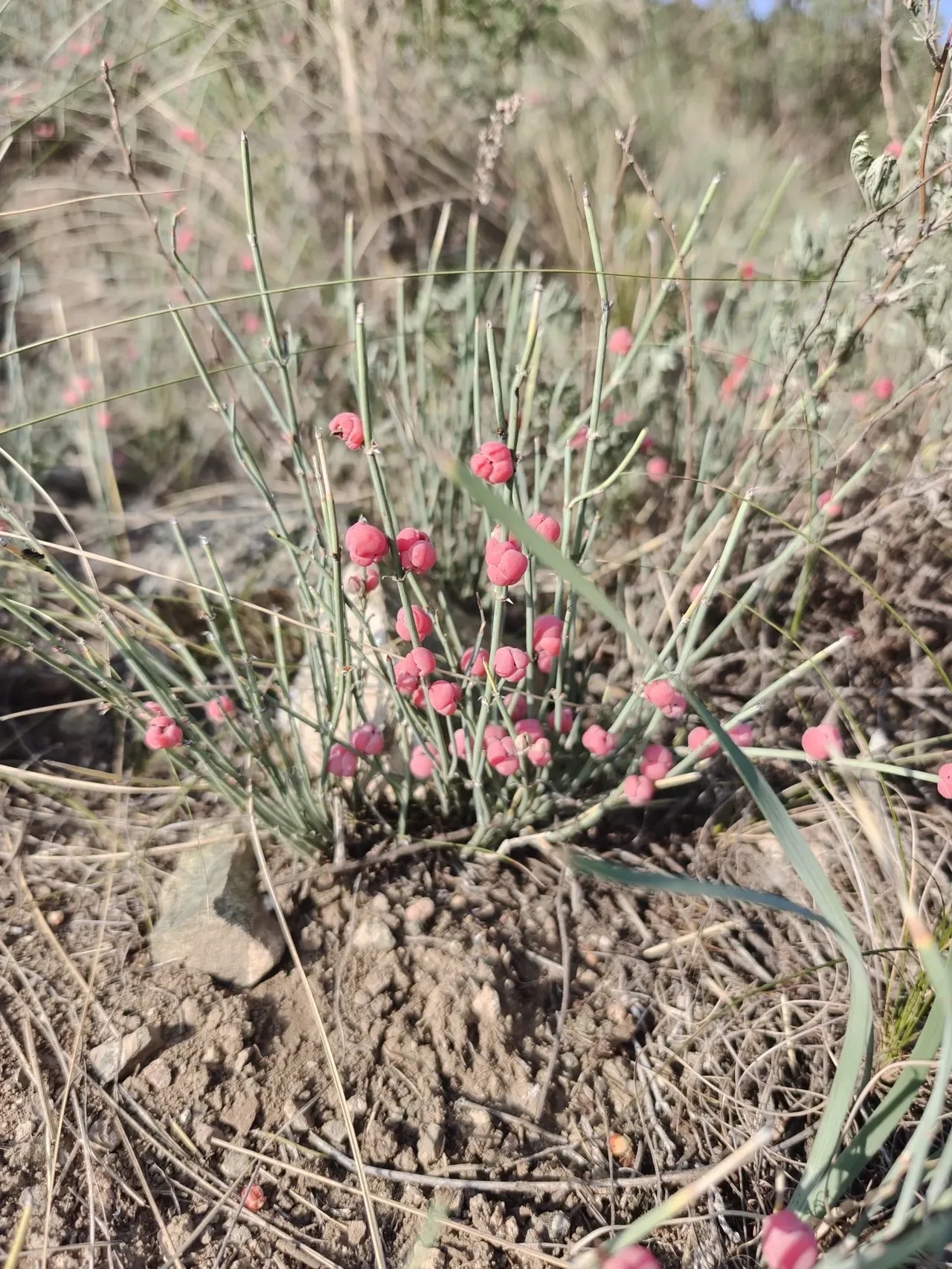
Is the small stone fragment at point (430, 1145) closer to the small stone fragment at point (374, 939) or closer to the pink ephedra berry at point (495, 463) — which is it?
the small stone fragment at point (374, 939)

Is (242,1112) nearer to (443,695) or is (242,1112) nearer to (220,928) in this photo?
(220,928)

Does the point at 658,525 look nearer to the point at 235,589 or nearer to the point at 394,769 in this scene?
the point at 394,769

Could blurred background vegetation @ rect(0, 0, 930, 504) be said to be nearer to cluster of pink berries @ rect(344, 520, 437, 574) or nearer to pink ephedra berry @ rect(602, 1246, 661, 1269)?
cluster of pink berries @ rect(344, 520, 437, 574)

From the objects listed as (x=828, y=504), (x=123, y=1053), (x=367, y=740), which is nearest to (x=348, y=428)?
(x=367, y=740)

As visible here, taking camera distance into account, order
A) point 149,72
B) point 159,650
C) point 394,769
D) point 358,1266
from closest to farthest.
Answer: point 358,1266, point 394,769, point 159,650, point 149,72

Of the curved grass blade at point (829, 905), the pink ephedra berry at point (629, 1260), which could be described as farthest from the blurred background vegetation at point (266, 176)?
the pink ephedra berry at point (629, 1260)

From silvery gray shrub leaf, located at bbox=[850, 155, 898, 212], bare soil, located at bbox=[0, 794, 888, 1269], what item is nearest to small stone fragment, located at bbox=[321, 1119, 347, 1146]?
bare soil, located at bbox=[0, 794, 888, 1269]

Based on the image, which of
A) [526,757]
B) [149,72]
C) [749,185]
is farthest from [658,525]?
[149,72]
